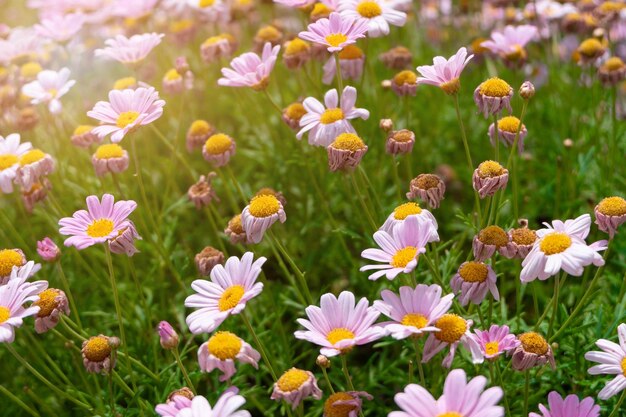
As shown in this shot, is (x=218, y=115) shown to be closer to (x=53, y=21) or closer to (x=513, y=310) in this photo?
(x=53, y=21)

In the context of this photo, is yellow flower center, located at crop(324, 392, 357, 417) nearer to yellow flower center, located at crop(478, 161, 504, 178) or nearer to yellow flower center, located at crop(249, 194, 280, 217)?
yellow flower center, located at crop(249, 194, 280, 217)

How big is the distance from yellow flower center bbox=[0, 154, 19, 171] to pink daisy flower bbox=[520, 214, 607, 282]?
6.48 feet

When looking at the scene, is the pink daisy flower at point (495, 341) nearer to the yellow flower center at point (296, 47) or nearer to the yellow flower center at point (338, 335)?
the yellow flower center at point (338, 335)

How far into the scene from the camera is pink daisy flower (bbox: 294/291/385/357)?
2.00 meters

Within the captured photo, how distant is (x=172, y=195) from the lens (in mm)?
4133

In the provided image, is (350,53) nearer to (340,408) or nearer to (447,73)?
(447,73)

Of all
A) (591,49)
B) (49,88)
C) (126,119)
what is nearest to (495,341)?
(126,119)

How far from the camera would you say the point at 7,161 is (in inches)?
113

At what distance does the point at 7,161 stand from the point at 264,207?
1188 mm

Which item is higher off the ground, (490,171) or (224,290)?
(490,171)

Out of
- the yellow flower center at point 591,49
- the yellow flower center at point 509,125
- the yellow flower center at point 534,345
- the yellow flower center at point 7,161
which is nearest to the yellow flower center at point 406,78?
the yellow flower center at point 509,125

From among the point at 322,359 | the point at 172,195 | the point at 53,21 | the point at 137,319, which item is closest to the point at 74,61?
the point at 53,21

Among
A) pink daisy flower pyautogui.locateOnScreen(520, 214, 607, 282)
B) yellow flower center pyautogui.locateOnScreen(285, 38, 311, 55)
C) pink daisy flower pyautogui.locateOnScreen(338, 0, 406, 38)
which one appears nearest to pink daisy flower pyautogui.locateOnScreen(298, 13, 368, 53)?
pink daisy flower pyautogui.locateOnScreen(338, 0, 406, 38)

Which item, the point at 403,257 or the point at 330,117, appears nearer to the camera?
the point at 403,257
